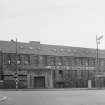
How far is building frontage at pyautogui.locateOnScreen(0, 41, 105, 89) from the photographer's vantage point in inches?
2015

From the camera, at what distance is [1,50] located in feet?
167

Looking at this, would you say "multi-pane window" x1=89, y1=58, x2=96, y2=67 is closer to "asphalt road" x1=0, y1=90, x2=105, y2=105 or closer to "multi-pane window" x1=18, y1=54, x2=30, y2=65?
"multi-pane window" x1=18, y1=54, x2=30, y2=65

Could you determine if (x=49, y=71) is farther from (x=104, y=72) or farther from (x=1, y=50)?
(x=104, y=72)

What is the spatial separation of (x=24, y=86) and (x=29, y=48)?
8.63m

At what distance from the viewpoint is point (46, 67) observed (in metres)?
54.7

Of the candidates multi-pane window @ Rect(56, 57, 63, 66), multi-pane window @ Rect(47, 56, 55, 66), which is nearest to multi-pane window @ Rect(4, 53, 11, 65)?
multi-pane window @ Rect(47, 56, 55, 66)

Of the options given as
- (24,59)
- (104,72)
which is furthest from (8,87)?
(104,72)

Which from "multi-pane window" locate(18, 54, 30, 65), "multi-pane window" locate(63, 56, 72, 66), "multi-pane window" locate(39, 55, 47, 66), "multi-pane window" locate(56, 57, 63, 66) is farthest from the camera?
"multi-pane window" locate(63, 56, 72, 66)

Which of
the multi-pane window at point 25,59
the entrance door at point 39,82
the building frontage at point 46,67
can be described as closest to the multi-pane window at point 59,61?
the building frontage at point 46,67

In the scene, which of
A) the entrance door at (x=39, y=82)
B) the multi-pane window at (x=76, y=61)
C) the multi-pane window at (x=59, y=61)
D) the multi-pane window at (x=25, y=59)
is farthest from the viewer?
the multi-pane window at (x=76, y=61)

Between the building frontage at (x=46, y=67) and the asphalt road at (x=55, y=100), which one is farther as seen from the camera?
the building frontage at (x=46, y=67)

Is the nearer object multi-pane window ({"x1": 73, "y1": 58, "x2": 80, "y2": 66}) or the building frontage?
the building frontage

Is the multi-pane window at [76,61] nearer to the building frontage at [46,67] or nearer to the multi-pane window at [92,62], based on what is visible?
the building frontage at [46,67]

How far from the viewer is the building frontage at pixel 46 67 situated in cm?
5119
